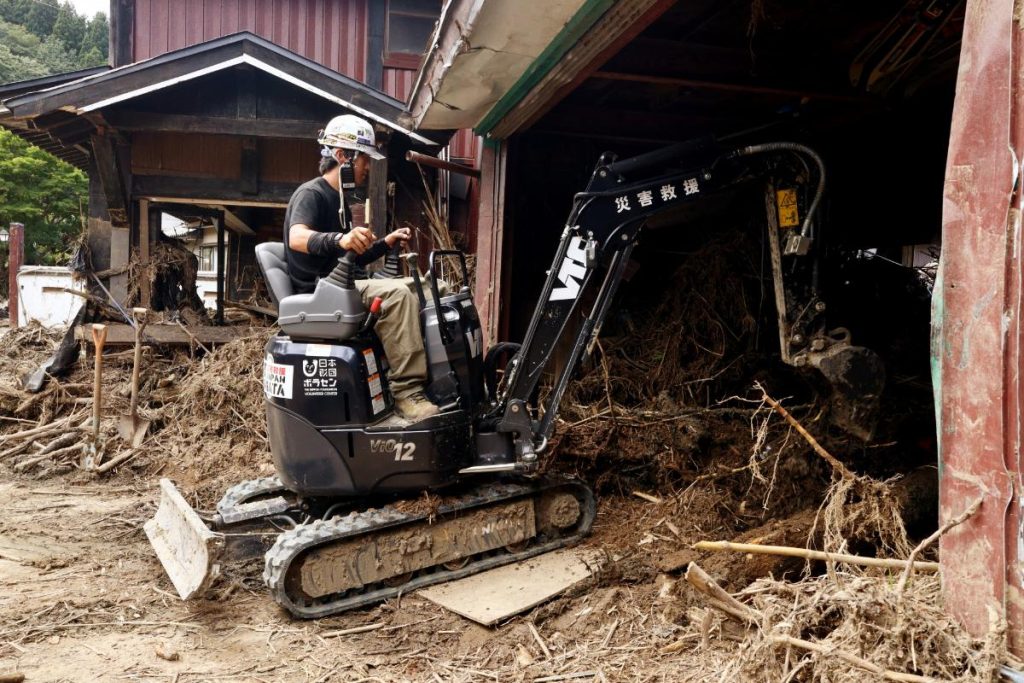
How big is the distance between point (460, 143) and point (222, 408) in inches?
193

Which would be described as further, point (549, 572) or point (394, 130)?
point (394, 130)

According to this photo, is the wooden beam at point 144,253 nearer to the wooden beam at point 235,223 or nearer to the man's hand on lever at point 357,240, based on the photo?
the wooden beam at point 235,223

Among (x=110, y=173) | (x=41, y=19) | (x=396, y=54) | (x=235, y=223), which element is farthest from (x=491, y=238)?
(x=41, y=19)

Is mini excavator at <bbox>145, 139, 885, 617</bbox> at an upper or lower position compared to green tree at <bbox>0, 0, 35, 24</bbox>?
lower

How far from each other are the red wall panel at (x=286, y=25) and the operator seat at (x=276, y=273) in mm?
7242

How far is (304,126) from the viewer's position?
7.67m

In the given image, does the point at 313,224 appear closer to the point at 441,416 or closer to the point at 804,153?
the point at 441,416

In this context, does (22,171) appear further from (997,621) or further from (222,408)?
(997,621)

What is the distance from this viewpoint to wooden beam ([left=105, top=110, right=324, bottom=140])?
24.5 ft

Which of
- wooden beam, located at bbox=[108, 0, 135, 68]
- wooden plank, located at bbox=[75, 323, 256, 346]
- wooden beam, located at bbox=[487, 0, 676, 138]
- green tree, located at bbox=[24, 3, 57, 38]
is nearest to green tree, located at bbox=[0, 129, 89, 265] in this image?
wooden beam, located at bbox=[108, 0, 135, 68]

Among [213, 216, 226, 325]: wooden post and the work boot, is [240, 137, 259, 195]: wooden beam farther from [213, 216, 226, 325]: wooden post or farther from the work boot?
the work boot

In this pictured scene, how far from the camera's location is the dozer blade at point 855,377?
3.61 meters

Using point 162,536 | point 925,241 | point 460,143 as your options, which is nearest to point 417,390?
point 162,536

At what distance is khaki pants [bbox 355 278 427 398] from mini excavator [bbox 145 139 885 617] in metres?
0.07
